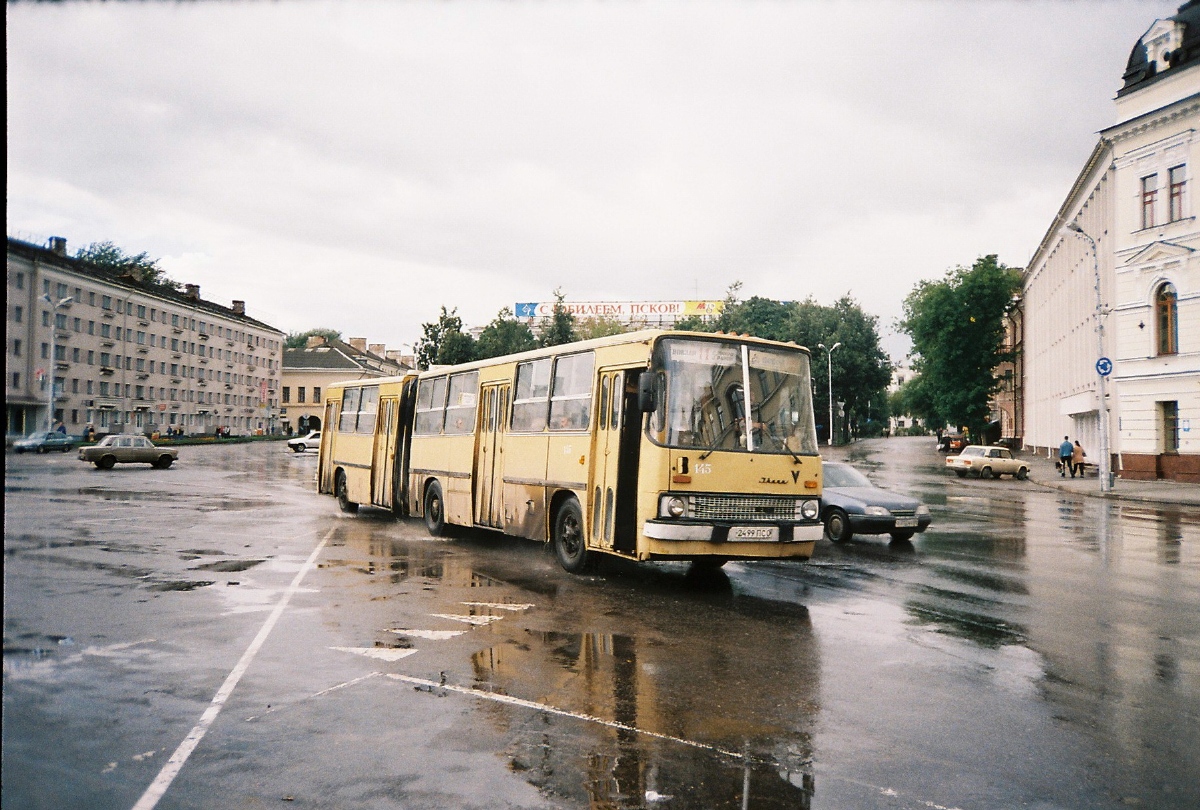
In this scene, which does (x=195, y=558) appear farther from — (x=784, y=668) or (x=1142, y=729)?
(x=1142, y=729)

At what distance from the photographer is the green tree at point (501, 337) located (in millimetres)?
52362

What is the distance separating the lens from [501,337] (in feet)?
179

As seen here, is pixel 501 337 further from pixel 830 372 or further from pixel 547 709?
pixel 547 709

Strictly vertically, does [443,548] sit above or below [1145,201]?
below

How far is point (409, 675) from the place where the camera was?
6723 millimetres

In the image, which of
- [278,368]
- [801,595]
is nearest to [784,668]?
[801,595]

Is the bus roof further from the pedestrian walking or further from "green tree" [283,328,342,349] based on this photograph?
"green tree" [283,328,342,349]

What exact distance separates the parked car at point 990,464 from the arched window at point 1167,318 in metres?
9.04

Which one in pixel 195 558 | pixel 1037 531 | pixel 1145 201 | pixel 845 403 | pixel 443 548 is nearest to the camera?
pixel 195 558

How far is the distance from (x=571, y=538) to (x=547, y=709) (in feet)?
21.1

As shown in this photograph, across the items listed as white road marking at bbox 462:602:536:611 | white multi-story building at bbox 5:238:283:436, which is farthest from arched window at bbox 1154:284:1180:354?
white multi-story building at bbox 5:238:283:436

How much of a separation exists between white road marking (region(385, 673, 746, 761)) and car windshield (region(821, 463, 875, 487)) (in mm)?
12009

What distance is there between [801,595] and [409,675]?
18.4 feet

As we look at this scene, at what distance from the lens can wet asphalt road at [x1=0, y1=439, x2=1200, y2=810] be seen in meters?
4.54
